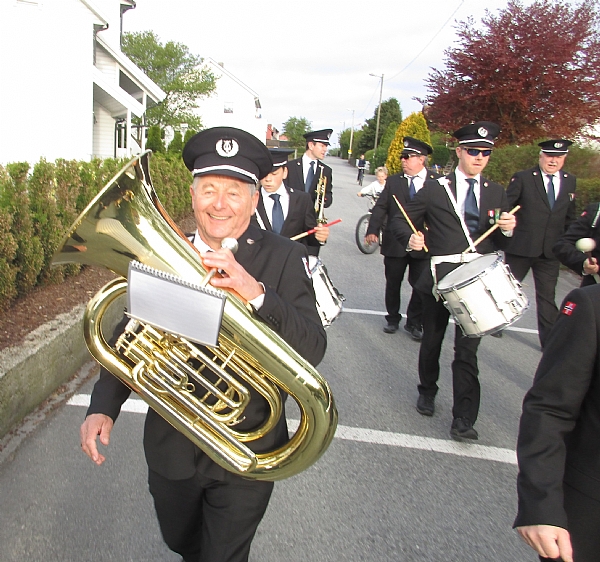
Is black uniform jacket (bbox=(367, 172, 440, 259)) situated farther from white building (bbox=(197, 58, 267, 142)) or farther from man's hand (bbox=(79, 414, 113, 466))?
white building (bbox=(197, 58, 267, 142))

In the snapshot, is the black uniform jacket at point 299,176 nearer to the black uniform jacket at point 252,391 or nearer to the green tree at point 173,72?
the black uniform jacket at point 252,391

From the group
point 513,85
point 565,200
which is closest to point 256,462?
point 565,200

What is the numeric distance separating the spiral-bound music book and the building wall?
47.2ft

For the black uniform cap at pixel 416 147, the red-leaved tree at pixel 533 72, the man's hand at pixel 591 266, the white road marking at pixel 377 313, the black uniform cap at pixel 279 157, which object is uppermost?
the red-leaved tree at pixel 533 72

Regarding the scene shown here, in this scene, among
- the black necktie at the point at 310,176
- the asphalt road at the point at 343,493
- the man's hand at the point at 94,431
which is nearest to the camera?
the man's hand at the point at 94,431

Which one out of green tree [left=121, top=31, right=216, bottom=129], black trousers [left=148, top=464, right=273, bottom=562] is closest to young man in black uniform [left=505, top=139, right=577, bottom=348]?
black trousers [left=148, top=464, right=273, bottom=562]

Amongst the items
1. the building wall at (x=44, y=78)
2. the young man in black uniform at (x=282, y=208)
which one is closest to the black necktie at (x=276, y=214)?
the young man in black uniform at (x=282, y=208)

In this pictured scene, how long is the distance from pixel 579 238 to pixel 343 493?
251 centimetres

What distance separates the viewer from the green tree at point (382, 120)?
2586 inches

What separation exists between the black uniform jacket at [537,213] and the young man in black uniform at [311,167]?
2401 mm

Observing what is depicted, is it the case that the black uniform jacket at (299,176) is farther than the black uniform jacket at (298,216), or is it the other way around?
the black uniform jacket at (299,176)

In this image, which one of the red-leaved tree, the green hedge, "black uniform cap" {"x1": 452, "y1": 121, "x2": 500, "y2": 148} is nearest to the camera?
"black uniform cap" {"x1": 452, "y1": 121, "x2": 500, "y2": 148}

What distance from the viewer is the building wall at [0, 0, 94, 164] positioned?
543 inches

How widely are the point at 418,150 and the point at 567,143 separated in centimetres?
146
